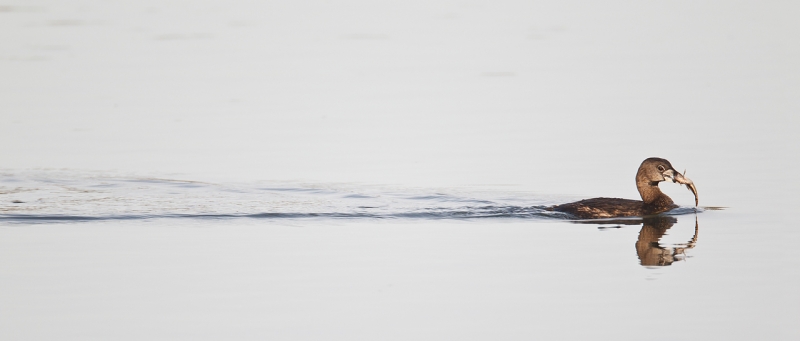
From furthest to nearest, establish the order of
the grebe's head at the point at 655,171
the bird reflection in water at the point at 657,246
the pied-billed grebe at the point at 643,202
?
1. the grebe's head at the point at 655,171
2. the pied-billed grebe at the point at 643,202
3. the bird reflection in water at the point at 657,246

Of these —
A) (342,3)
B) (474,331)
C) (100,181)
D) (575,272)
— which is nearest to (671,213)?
(575,272)

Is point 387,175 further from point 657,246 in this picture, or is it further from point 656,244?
point 657,246

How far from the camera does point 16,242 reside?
13250 mm

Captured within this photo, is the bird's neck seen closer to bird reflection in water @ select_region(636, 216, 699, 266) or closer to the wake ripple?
bird reflection in water @ select_region(636, 216, 699, 266)

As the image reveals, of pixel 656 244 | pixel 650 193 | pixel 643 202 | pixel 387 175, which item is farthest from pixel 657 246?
pixel 387 175

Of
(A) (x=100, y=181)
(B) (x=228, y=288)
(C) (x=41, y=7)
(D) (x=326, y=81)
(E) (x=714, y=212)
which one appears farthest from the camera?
(C) (x=41, y=7)

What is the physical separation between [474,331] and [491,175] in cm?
787

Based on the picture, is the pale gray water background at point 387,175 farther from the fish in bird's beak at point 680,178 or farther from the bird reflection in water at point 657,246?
the fish in bird's beak at point 680,178

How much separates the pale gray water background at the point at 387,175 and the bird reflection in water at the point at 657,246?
0.54 feet

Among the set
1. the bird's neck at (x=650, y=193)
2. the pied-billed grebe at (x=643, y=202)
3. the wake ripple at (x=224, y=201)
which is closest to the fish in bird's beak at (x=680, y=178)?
the pied-billed grebe at (x=643, y=202)

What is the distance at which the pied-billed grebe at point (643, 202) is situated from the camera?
1491 centimetres

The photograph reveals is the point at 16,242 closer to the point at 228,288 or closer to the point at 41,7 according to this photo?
the point at 228,288

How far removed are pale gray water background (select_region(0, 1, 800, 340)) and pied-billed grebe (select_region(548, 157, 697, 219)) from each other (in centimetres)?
32

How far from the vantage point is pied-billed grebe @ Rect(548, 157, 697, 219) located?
1491cm
